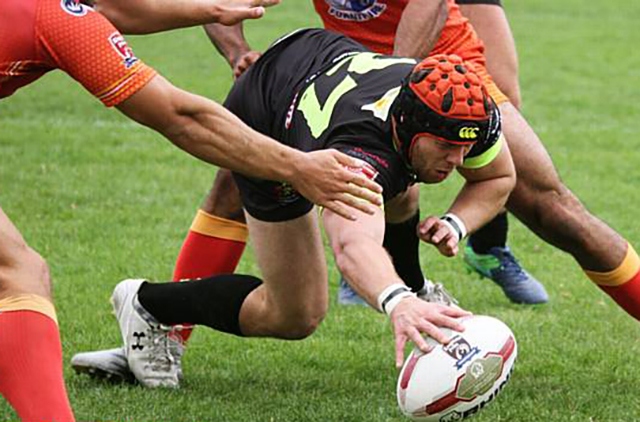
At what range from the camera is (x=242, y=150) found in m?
4.77

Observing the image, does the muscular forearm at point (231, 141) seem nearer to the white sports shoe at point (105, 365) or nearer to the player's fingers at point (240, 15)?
the player's fingers at point (240, 15)

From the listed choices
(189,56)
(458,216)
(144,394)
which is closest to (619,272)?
(458,216)

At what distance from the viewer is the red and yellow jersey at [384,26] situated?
7055mm

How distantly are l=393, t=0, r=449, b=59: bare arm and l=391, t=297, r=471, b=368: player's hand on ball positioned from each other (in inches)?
91.3

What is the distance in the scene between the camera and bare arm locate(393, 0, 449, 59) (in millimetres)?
6785

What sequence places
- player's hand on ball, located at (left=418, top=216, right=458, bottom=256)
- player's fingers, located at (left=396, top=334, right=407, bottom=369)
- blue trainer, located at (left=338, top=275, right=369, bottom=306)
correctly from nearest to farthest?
player's fingers, located at (left=396, top=334, right=407, bottom=369) < player's hand on ball, located at (left=418, top=216, right=458, bottom=256) < blue trainer, located at (left=338, top=275, right=369, bottom=306)

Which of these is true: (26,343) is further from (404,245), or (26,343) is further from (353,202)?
(404,245)

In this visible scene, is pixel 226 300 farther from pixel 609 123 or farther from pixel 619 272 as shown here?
pixel 609 123

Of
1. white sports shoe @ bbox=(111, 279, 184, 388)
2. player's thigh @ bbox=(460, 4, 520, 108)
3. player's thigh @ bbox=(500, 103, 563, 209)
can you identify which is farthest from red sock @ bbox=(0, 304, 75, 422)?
player's thigh @ bbox=(460, 4, 520, 108)

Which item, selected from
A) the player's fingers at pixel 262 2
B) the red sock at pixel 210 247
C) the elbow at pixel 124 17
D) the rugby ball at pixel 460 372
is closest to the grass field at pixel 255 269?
the red sock at pixel 210 247

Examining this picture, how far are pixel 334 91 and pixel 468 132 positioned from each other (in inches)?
24.1

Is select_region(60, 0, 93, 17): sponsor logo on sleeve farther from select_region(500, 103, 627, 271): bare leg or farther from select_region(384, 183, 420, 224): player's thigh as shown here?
select_region(500, 103, 627, 271): bare leg

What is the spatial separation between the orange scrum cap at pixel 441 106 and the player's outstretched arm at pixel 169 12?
70cm

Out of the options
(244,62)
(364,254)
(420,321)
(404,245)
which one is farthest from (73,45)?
(404,245)
